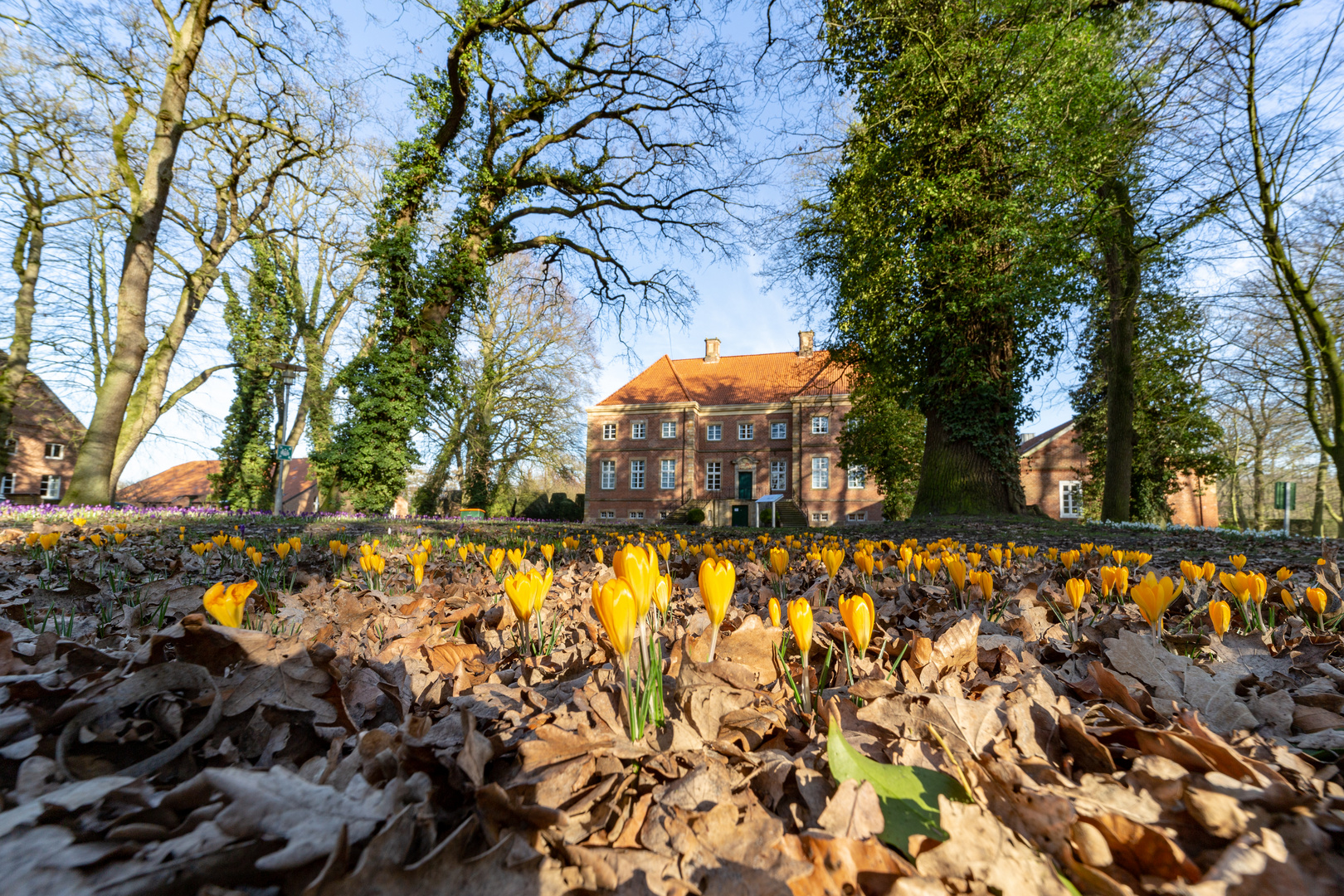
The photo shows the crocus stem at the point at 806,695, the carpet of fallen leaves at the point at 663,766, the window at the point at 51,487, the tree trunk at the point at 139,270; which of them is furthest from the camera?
the window at the point at 51,487

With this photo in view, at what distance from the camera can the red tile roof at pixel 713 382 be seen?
114 feet

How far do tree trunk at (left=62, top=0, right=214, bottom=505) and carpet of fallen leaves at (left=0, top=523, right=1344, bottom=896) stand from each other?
13212 millimetres

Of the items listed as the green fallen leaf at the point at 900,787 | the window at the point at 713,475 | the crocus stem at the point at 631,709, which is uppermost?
the window at the point at 713,475

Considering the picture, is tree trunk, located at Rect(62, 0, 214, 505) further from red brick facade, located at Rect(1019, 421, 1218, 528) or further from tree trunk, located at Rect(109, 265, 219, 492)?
red brick facade, located at Rect(1019, 421, 1218, 528)

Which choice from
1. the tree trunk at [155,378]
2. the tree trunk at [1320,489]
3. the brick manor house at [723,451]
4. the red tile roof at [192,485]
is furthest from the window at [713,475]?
the tree trunk at [155,378]

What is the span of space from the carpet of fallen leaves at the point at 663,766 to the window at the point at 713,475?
107 ft

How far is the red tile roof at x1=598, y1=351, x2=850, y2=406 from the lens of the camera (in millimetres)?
34719

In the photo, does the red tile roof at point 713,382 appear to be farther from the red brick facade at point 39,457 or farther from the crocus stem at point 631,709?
the crocus stem at point 631,709

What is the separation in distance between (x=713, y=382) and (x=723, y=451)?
4.99 m

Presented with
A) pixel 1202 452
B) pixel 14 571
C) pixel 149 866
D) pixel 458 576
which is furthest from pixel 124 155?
pixel 1202 452

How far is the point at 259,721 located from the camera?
104 cm

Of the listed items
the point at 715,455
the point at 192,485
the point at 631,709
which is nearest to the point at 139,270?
the point at 631,709

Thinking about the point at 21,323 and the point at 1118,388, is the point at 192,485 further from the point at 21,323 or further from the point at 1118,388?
the point at 1118,388

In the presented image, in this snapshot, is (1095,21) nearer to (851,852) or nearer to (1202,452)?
(851,852)
